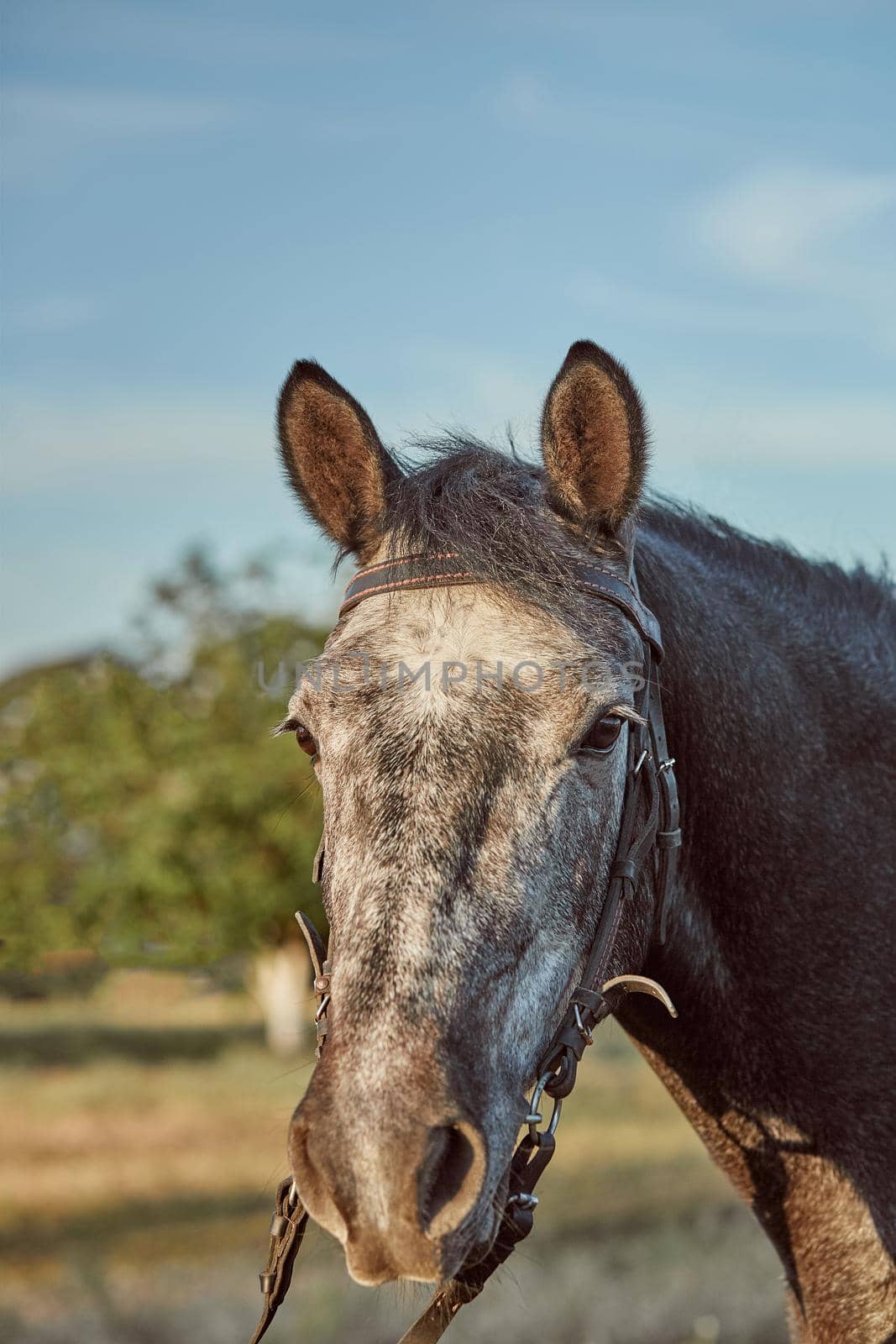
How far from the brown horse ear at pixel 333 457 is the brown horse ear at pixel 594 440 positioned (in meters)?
0.58

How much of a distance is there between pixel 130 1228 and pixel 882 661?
14168mm

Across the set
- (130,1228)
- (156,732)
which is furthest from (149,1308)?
(156,732)

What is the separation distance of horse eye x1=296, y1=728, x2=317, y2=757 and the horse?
0.01 m

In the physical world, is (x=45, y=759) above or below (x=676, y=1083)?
below

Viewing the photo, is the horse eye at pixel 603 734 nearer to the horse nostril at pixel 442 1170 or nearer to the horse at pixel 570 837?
the horse at pixel 570 837

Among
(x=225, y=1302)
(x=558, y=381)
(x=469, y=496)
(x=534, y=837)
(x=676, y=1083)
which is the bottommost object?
(x=225, y=1302)

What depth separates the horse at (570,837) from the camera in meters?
2.59

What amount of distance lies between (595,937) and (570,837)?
31 centimetres

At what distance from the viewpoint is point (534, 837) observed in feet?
9.38

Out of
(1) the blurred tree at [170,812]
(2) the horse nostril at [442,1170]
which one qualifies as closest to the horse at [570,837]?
(2) the horse nostril at [442,1170]

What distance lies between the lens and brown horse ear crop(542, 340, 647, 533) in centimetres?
334

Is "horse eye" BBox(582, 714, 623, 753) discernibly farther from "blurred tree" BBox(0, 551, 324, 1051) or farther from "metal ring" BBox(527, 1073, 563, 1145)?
"blurred tree" BBox(0, 551, 324, 1051)

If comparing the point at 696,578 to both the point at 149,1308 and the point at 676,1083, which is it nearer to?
the point at 676,1083

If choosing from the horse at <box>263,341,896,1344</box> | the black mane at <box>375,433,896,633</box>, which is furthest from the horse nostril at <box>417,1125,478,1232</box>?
the black mane at <box>375,433,896,633</box>
